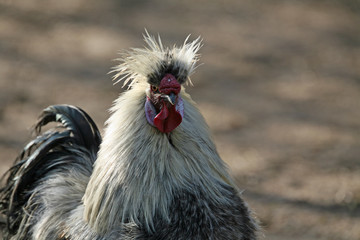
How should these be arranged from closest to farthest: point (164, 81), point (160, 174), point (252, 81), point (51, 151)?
point (164, 81), point (160, 174), point (51, 151), point (252, 81)

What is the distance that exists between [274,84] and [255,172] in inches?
95.9

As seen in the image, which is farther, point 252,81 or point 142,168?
point 252,81

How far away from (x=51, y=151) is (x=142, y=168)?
4.93 ft

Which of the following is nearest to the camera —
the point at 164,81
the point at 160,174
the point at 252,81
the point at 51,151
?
the point at 164,81

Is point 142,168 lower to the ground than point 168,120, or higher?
lower

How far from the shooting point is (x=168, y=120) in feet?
12.9

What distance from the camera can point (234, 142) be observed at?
8234mm

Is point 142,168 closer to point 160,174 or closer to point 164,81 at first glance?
point 160,174

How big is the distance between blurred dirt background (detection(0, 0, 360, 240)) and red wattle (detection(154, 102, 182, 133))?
304 cm

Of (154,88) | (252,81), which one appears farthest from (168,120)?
(252,81)

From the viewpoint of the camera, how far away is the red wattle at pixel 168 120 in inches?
154

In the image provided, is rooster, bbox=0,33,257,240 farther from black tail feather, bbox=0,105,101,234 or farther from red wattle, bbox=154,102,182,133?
black tail feather, bbox=0,105,101,234

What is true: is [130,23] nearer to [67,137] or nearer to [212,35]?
[212,35]

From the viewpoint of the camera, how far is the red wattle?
12.8ft
